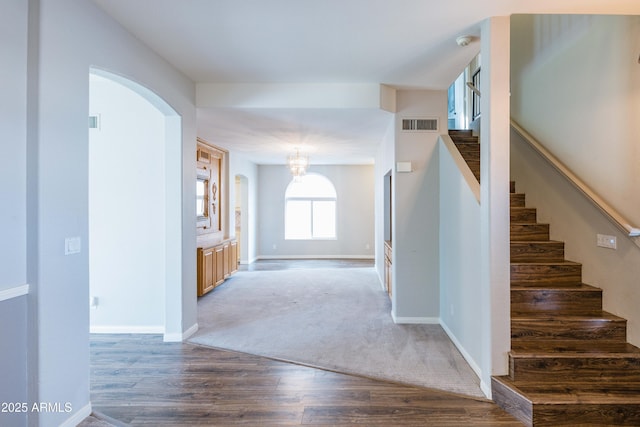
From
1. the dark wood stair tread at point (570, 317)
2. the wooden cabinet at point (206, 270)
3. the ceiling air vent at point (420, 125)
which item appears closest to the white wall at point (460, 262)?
the ceiling air vent at point (420, 125)

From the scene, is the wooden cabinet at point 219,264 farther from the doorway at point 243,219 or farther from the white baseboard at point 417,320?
the white baseboard at point 417,320

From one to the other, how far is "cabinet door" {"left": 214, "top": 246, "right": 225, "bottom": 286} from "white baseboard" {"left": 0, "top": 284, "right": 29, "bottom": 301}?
4162 mm

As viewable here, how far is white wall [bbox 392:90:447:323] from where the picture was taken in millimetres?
4191

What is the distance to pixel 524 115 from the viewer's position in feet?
13.0

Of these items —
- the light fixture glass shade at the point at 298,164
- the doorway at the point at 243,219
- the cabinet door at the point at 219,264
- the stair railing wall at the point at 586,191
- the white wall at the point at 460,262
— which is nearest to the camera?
the stair railing wall at the point at 586,191

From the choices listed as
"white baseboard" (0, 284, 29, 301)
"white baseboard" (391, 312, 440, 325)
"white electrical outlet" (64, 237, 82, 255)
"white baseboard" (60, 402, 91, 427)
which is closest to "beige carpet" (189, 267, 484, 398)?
"white baseboard" (391, 312, 440, 325)

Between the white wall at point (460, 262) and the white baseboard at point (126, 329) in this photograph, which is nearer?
the white wall at point (460, 262)

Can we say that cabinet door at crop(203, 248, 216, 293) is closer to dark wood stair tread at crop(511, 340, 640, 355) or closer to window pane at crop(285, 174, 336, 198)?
window pane at crop(285, 174, 336, 198)

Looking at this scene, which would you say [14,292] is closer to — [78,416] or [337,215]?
[78,416]

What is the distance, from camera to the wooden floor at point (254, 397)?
2299 millimetres

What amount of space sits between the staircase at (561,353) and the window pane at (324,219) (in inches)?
265

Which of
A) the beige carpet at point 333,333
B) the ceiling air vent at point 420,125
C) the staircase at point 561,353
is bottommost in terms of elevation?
the beige carpet at point 333,333

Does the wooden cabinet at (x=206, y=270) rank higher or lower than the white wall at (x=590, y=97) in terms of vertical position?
lower

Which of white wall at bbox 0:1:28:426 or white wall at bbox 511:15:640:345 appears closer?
white wall at bbox 0:1:28:426
